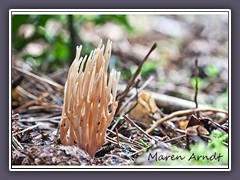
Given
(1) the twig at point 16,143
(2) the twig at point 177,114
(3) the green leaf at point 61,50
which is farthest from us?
(3) the green leaf at point 61,50

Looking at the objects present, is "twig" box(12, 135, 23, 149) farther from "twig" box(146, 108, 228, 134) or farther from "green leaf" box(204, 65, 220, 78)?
"green leaf" box(204, 65, 220, 78)

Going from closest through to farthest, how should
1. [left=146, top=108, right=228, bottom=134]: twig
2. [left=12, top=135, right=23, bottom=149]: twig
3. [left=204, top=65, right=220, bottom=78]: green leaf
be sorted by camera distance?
[left=12, top=135, right=23, bottom=149]: twig → [left=146, top=108, right=228, bottom=134]: twig → [left=204, top=65, right=220, bottom=78]: green leaf

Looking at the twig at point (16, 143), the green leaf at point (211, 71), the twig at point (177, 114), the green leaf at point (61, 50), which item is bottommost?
the twig at point (16, 143)

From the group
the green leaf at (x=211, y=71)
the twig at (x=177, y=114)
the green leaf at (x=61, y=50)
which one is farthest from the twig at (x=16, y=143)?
the green leaf at (x=211, y=71)

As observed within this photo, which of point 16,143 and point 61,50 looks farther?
point 61,50

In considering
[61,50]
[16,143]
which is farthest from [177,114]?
[61,50]

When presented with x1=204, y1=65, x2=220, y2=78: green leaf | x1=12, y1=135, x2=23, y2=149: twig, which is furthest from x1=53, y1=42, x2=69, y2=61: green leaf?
x1=12, y1=135, x2=23, y2=149: twig

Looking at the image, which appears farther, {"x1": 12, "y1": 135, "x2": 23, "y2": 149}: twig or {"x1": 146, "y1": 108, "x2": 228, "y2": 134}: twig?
{"x1": 146, "y1": 108, "x2": 228, "y2": 134}: twig

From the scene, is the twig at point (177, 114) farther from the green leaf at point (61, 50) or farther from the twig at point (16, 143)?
the green leaf at point (61, 50)

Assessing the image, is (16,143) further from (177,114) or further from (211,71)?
(211,71)

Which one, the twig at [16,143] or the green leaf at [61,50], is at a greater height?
the green leaf at [61,50]
